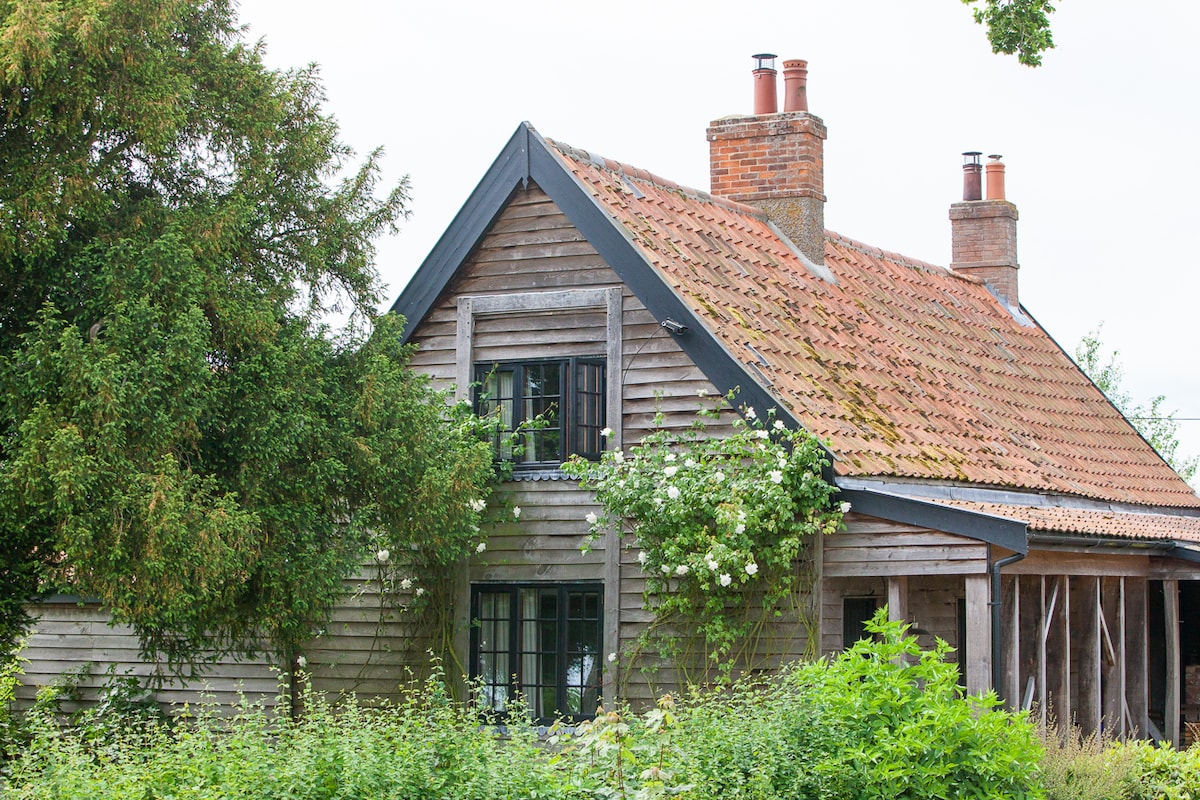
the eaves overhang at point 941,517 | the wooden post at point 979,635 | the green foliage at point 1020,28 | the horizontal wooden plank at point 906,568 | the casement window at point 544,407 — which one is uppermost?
the green foliage at point 1020,28

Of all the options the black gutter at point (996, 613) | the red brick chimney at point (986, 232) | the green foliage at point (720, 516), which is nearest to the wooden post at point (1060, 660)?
the black gutter at point (996, 613)

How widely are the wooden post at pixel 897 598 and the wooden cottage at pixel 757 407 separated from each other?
41mm

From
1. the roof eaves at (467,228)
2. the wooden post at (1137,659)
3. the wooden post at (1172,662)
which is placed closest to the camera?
the roof eaves at (467,228)

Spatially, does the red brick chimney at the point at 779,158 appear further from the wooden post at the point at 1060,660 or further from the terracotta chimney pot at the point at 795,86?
the wooden post at the point at 1060,660

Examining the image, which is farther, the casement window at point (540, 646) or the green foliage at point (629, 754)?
the casement window at point (540, 646)

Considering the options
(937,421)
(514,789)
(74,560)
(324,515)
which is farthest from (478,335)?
(514,789)

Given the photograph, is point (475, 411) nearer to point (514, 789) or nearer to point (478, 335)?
point (478, 335)

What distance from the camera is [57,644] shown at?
1836 cm

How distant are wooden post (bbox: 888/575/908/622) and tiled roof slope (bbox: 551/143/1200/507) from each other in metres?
1.02

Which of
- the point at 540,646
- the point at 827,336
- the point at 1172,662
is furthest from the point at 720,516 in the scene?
the point at 1172,662

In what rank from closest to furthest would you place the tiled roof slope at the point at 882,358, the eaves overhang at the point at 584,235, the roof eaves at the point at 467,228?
the eaves overhang at the point at 584,235, the tiled roof slope at the point at 882,358, the roof eaves at the point at 467,228

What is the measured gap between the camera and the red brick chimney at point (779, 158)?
19.2m

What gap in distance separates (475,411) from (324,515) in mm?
2999

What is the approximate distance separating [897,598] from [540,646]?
3775mm
